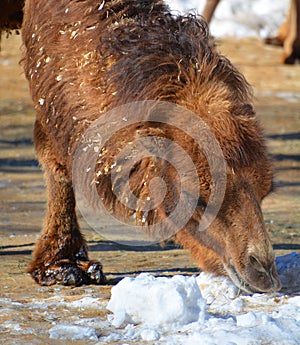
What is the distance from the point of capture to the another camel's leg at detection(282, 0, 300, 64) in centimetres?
1475

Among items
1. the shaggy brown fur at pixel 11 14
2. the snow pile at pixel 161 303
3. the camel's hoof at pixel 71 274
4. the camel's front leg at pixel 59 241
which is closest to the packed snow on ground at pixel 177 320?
the snow pile at pixel 161 303

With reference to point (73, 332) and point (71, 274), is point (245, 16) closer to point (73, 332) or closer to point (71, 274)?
point (71, 274)

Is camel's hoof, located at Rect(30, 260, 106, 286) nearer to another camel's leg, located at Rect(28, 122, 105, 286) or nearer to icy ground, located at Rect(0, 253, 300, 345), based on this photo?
another camel's leg, located at Rect(28, 122, 105, 286)

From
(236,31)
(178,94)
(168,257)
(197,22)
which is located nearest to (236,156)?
(178,94)

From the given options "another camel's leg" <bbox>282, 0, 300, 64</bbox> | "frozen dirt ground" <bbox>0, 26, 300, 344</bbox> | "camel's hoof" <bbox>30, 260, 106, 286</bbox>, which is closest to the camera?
"frozen dirt ground" <bbox>0, 26, 300, 344</bbox>

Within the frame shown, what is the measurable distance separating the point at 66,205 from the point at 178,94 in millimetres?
1576

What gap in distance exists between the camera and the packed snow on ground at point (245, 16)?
17281 mm

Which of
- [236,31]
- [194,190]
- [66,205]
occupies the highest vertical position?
[194,190]

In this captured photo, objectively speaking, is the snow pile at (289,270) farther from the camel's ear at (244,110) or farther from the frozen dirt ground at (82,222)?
the camel's ear at (244,110)

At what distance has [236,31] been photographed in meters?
17.2

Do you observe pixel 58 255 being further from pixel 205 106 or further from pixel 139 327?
pixel 205 106

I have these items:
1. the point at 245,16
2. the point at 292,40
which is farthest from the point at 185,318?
the point at 245,16

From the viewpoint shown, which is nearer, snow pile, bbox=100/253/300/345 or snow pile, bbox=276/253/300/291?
snow pile, bbox=100/253/300/345

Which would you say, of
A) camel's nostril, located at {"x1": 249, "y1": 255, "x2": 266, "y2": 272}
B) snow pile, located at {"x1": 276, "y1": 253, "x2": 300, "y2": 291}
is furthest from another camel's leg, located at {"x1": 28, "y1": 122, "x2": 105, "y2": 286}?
camel's nostril, located at {"x1": 249, "y1": 255, "x2": 266, "y2": 272}
